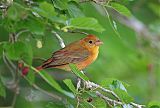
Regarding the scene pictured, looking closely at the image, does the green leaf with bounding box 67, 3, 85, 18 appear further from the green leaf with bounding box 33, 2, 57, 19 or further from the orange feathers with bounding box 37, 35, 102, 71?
the orange feathers with bounding box 37, 35, 102, 71

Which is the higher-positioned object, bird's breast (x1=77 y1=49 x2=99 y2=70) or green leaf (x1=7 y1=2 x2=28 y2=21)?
green leaf (x1=7 y1=2 x2=28 y2=21)

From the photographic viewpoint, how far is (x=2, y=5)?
126 inches

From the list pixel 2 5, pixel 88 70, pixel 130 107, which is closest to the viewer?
pixel 2 5

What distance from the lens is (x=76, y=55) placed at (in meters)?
4.89

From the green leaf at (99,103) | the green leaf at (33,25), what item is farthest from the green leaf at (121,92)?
the green leaf at (33,25)

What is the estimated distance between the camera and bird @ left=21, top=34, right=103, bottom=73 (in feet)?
14.9

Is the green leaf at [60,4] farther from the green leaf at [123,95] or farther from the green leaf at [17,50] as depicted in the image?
the green leaf at [123,95]

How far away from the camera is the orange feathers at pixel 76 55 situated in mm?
4539

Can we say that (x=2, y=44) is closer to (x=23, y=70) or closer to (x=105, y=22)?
(x=23, y=70)

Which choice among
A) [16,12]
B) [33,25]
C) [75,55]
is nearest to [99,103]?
[33,25]

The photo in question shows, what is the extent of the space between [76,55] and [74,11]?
4.56ft

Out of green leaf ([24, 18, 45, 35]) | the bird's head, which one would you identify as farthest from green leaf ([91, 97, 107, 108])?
the bird's head

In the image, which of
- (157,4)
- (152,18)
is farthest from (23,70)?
(152,18)

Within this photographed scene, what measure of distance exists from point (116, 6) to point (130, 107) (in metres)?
0.60
